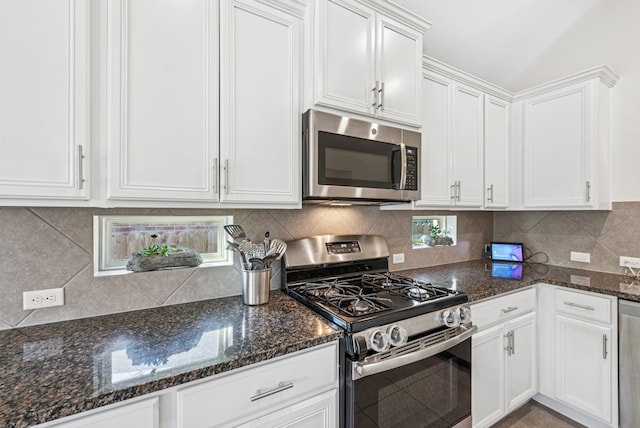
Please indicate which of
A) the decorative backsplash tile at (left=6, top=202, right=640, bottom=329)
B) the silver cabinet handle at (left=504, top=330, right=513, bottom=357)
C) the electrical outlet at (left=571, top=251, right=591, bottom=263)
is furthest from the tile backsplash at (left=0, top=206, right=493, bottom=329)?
the electrical outlet at (left=571, top=251, right=591, bottom=263)

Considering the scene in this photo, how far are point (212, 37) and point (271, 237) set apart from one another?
103 centimetres

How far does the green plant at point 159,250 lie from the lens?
1.46 metres

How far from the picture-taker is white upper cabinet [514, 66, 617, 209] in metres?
2.14

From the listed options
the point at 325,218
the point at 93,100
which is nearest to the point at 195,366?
the point at 93,100

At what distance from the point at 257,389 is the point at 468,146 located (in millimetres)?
2140

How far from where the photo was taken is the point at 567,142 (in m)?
2.25

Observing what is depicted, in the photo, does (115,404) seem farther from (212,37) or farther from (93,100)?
(212,37)

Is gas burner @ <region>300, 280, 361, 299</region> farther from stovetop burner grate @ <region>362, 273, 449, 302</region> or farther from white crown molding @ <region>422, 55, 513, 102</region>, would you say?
white crown molding @ <region>422, 55, 513, 102</region>

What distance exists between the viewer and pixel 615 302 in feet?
5.85

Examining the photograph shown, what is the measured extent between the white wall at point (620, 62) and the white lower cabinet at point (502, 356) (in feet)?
3.89

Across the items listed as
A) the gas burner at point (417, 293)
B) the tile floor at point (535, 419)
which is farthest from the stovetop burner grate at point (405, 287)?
the tile floor at point (535, 419)

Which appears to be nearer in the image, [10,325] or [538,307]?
[10,325]

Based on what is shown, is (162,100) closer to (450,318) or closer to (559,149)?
(450,318)

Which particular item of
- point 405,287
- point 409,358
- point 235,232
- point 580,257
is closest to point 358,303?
point 409,358
